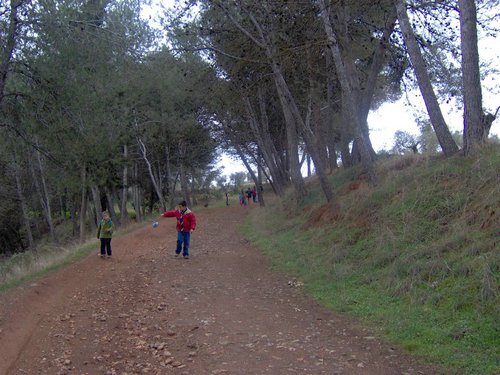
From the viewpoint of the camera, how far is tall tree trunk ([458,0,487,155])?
10422 millimetres

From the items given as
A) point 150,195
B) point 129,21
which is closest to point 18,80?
point 129,21

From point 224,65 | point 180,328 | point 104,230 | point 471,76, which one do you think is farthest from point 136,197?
point 180,328

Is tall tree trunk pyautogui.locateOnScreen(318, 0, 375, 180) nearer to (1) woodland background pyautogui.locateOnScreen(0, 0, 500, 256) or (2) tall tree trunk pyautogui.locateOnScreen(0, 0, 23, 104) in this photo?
(1) woodland background pyautogui.locateOnScreen(0, 0, 500, 256)

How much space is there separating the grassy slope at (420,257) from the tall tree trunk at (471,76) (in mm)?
614

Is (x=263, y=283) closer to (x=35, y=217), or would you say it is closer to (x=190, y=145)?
(x=190, y=145)

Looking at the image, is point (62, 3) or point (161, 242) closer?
point (62, 3)

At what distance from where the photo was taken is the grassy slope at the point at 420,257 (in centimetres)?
580

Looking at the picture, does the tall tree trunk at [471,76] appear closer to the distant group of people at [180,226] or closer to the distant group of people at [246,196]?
the distant group of people at [180,226]

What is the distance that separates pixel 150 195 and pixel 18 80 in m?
36.5

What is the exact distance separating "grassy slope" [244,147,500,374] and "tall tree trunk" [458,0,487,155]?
61cm

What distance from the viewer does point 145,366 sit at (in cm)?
595

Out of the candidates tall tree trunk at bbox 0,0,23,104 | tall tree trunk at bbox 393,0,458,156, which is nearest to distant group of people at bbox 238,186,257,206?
tall tree trunk at bbox 393,0,458,156

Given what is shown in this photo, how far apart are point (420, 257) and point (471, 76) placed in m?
4.58

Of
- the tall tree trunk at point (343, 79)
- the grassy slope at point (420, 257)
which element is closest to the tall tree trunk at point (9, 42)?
the tall tree trunk at point (343, 79)
